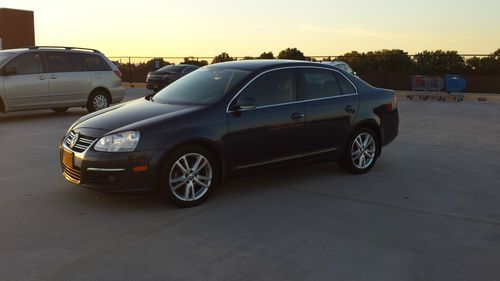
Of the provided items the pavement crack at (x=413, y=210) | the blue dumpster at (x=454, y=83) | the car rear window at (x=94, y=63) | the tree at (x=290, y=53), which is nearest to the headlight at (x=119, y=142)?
the pavement crack at (x=413, y=210)

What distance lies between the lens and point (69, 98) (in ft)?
43.5

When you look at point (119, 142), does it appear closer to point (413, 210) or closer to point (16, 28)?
point (413, 210)

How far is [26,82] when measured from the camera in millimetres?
12336

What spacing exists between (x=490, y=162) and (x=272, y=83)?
3938 millimetres

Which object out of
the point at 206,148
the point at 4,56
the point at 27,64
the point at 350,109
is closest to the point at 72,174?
the point at 206,148

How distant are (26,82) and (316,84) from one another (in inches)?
334

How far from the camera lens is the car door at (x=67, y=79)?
12.8m

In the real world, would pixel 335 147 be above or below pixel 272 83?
below

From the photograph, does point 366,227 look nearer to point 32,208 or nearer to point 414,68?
point 32,208

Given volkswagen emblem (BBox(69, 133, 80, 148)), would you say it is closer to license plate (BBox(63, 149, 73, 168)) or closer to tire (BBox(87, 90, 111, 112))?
license plate (BBox(63, 149, 73, 168))

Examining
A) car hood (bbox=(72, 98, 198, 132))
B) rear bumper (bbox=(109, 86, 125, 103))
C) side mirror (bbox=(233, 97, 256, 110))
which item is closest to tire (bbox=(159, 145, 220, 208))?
car hood (bbox=(72, 98, 198, 132))

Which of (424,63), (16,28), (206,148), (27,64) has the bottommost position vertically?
(206,148)

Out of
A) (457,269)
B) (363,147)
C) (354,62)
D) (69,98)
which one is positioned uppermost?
(354,62)

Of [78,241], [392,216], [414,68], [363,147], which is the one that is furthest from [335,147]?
[414,68]
